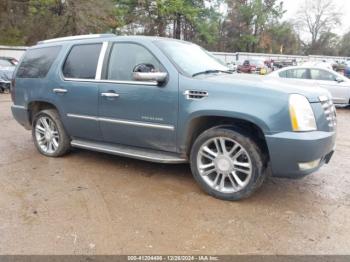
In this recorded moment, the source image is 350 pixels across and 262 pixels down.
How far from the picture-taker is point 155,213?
365 cm

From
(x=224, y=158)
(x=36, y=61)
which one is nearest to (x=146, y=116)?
(x=224, y=158)

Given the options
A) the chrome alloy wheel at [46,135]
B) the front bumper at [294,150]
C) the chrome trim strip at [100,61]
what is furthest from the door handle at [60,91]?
the front bumper at [294,150]

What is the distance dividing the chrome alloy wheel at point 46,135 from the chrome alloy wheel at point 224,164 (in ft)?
8.64

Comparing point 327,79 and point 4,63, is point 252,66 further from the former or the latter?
point 4,63

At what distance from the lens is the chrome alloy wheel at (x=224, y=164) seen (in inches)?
152

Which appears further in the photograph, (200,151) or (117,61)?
(117,61)

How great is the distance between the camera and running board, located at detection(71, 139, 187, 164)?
4.26 metres

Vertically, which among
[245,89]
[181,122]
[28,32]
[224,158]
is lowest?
[224,158]

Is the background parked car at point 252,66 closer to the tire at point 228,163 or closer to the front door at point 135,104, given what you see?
the front door at point 135,104

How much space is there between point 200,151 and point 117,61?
168 centimetres

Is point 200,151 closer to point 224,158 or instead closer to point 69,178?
point 224,158

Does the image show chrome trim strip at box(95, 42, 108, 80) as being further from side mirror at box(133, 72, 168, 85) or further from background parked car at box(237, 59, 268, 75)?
background parked car at box(237, 59, 268, 75)

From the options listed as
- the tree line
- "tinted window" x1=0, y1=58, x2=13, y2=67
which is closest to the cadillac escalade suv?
"tinted window" x1=0, y1=58, x2=13, y2=67

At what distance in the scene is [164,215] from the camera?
3.60 meters
